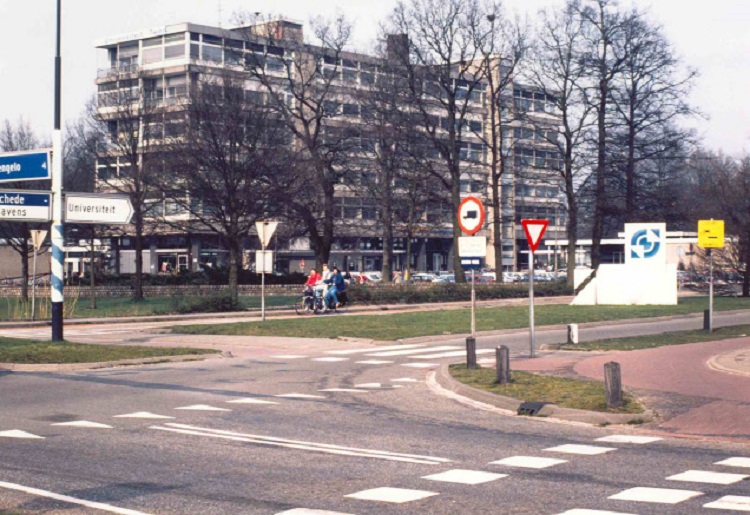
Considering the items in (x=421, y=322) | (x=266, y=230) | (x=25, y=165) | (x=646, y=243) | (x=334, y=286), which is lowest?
(x=421, y=322)

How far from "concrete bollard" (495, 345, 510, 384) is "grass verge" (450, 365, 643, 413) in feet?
0.35

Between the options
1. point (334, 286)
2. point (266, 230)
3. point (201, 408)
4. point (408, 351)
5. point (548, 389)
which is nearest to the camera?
point (201, 408)

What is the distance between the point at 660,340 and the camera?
24.5m

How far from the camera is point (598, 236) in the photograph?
56438 mm

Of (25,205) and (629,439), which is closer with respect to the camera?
(629,439)

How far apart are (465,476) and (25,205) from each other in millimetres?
Answer: 15096

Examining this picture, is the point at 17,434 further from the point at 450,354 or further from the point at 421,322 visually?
the point at 421,322

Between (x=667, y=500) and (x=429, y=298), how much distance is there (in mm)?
41178

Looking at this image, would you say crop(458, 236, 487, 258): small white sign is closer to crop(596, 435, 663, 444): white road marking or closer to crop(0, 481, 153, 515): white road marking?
crop(596, 435, 663, 444): white road marking

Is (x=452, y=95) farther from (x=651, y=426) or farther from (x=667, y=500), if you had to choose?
(x=667, y=500)

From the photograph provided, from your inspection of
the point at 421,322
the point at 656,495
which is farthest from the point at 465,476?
the point at 421,322

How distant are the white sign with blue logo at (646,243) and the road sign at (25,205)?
2654cm

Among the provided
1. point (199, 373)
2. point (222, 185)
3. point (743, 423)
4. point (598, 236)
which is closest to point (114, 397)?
point (199, 373)

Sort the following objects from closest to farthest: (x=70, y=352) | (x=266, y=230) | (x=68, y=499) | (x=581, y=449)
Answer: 1. (x=68, y=499)
2. (x=581, y=449)
3. (x=70, y=352)
4. (x=266, y=230)
